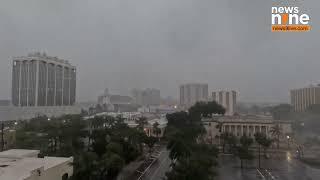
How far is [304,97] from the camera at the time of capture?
64.4m

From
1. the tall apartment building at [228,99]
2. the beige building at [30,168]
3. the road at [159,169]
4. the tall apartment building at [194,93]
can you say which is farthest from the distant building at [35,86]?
the tall apartment building at [194,93]

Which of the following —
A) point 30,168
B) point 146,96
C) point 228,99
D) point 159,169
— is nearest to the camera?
point 30,168

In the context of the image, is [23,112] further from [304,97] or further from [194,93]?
[194,93]

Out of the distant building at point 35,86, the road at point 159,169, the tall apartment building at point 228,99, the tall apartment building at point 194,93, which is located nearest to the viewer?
the road at point 159,169

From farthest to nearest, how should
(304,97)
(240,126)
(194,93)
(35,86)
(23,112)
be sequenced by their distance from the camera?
(194,93)
(304,97)
(35,86)
(23,112)
(240,126)

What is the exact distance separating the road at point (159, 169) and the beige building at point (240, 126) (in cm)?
1341

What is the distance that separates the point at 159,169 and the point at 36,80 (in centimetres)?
4323

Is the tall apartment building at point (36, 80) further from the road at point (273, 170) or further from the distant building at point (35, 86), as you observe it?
the road at point (273, 170)

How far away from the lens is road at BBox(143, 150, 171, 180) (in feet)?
66.0

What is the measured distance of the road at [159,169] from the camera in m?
20.1

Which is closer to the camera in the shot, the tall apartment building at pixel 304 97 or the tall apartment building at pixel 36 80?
the tall apartment building at pixel 36 80

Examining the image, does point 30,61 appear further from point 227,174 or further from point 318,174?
point 318,174

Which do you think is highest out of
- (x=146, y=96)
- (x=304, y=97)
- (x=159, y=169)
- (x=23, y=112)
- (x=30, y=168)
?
(x=304, y=97)

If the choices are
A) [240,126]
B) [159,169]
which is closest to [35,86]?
[240,126]
